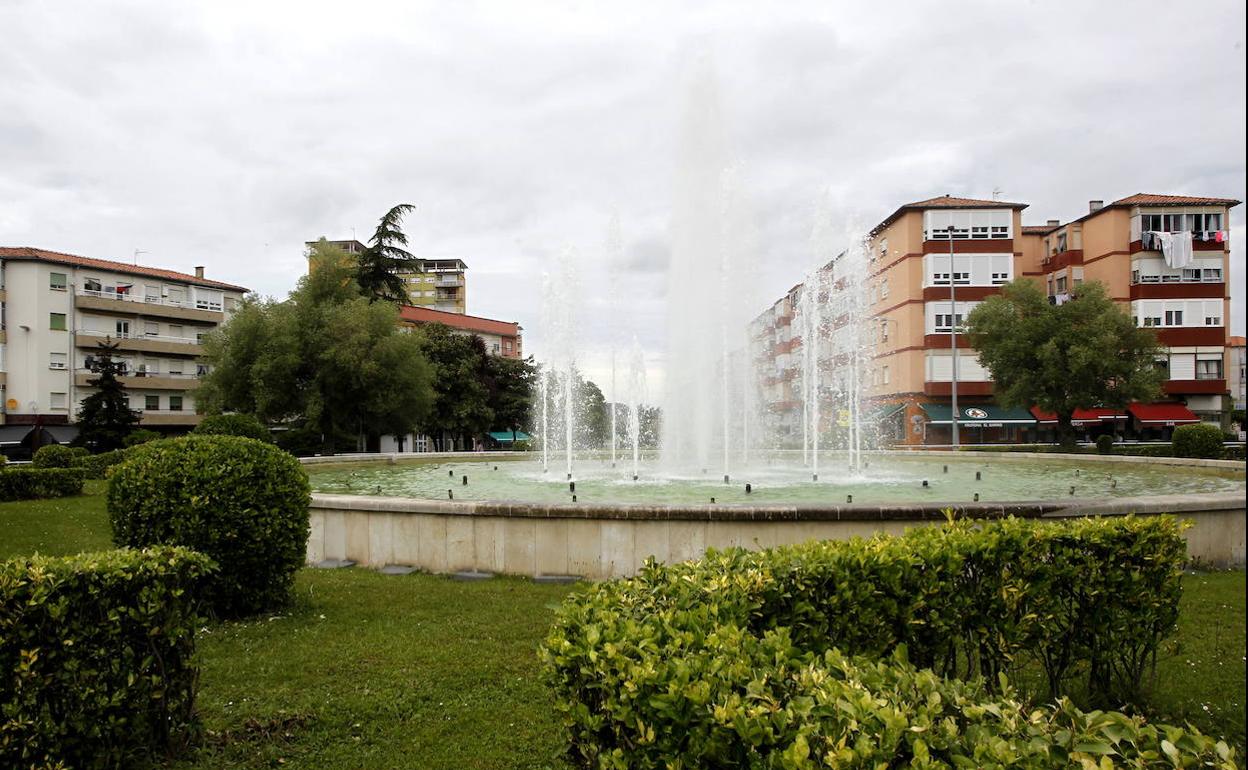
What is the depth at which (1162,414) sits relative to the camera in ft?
151

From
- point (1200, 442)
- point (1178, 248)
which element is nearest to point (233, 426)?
point (1200, 442)

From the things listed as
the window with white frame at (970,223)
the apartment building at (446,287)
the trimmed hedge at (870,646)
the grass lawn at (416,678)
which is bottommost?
the grass lawn at (416,678)

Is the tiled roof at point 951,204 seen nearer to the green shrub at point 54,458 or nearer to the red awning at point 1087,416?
the red awning at point 1087,416

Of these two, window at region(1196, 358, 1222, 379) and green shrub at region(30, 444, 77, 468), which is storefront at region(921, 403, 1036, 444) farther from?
green shrub at region(30, 444, 77, 468)

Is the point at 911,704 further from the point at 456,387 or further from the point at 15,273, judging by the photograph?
the point at 15,273

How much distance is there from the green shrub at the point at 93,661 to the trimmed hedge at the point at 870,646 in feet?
7.99

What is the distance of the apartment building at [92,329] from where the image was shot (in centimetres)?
5066

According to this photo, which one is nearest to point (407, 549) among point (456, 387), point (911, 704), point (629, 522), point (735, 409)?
point (629, 522)

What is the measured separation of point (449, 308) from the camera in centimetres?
10150

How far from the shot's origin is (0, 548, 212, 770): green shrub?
395 centimetres

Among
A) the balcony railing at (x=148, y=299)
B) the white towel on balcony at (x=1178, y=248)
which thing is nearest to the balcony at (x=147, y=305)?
the balcony railing at (x=148, y=299)

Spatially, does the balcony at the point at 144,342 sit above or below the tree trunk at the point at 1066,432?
above

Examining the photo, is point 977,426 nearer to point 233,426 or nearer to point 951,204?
point 951,204

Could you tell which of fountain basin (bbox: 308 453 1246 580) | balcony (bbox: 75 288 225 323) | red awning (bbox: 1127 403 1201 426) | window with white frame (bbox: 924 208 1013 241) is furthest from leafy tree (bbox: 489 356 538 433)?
fountain basin (bbox: 308 453 1246 580)
